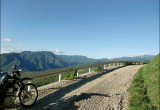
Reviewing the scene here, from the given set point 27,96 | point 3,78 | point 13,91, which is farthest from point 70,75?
point 3,78

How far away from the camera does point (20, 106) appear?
257 inches

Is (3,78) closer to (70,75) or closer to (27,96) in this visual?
(27,96)

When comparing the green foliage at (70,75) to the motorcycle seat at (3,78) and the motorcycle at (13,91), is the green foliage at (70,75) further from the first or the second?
the motorcycle seat at (3,78)

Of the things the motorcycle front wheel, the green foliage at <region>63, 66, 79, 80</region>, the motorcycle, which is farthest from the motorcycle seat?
the green foliage at <region>63, 66, 79, 80</region>

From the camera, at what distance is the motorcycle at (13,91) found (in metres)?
5.67

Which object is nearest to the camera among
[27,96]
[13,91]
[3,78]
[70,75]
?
[3,78]

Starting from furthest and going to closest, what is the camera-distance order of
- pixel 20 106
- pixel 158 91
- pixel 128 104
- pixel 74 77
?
pixel 74 77
pixel 158 91
pixel 128 104
pixel 20 106

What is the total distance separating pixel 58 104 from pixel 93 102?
5.32 feet

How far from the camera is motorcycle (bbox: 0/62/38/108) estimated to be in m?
5.67

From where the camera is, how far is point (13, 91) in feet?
20.0

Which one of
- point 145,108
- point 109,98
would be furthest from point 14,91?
point 145,108

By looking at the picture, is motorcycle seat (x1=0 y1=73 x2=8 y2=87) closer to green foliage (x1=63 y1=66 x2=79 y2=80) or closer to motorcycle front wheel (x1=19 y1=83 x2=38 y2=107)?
motorcycle front wheel (x1=19 y1=83 x2=38 y2=107)

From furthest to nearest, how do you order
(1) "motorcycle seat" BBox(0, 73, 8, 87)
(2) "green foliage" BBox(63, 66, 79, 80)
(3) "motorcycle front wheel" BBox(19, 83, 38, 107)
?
1. (2) "green foliage" BBox(63, 66, 79, 80)
2. (3) "motorcycle front wheel" BBox(19, 83, 38, 107)
3. (1) "motorcycle seat" BBox(0, 73, 8, 87)

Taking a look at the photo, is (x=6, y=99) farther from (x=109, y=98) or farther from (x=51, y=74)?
(x=51, y=74)
